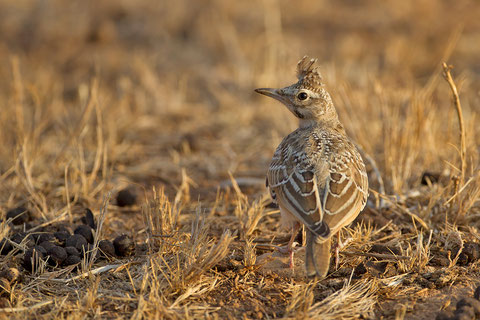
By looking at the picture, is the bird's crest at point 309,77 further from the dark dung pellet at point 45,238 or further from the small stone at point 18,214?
the small stone at point 18,214

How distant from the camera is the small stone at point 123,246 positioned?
4923 millimetres

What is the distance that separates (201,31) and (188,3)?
4.49 feet

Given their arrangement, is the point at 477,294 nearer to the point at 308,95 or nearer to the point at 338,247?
the point at 338,247

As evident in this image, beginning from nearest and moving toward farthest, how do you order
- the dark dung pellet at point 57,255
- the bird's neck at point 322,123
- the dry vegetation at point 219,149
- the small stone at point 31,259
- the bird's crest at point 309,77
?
the dry vegetation at point 219,149, the small stone at point 31,259, the dark dung pellet at point 57,255, the bird's crest at point 309,77, the bird's neck at point 322,123

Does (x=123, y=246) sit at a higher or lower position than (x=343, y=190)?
lower

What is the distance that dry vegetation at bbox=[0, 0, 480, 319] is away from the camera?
14.2 ft

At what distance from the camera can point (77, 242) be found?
487cm

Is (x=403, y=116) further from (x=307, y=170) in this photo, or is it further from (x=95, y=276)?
(x=95, y=276)

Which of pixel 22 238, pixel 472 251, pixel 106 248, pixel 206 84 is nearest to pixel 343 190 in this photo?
pixel 472 251

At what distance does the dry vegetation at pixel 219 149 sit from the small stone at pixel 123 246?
10cm

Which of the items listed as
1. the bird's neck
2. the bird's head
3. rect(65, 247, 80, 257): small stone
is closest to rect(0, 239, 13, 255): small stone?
rect(65, 247, 80, 257): small stone

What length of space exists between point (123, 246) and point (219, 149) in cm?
348

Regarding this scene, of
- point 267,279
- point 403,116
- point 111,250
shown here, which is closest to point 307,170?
point 267,279

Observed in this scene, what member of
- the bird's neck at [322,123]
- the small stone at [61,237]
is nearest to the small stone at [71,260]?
the small stone at [61,237]
